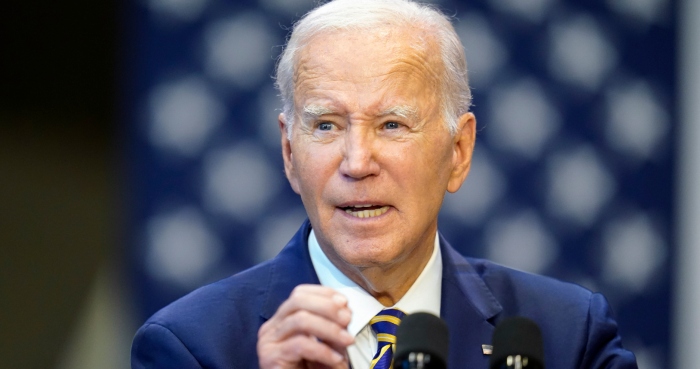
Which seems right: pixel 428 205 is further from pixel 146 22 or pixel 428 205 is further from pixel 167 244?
pixel 146 22

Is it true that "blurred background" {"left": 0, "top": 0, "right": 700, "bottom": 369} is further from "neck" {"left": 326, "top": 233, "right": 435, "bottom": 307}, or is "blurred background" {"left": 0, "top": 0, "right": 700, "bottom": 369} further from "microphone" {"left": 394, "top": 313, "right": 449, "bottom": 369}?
"microphone" {"left": 394, "top": 313, "right": 449, "bottom": 369}

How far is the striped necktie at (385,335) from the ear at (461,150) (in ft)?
1.10

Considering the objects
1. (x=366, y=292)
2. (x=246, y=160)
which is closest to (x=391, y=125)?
(x=366, y=292)

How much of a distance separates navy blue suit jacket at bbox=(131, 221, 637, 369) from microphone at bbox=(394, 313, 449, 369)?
74cm

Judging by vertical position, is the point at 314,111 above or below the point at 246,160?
above

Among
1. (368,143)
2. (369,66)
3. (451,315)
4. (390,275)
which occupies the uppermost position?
(369,66)

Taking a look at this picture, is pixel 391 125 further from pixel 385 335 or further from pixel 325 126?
pixel 385 335

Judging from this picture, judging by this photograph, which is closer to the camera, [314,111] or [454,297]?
[314,111]

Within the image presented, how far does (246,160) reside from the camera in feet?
9.05

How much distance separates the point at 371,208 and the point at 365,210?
1 centimetres

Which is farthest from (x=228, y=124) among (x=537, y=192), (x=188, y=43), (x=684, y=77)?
(x=684, y=77)

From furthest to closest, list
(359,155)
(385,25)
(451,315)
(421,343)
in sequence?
1. (451,315)
2. (385,25)
3. (359,155)
4. (421,343)

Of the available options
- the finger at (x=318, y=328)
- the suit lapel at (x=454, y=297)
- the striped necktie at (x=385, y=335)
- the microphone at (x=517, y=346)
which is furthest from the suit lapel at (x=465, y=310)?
the microphone at (x=517, y=346)

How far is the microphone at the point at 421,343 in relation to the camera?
106cm
